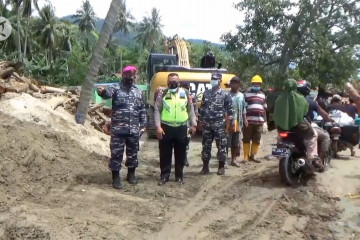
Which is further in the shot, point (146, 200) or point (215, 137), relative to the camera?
point (215, 137)

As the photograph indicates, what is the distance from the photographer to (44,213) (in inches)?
214

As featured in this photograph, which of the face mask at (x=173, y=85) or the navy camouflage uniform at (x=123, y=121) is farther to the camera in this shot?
the face mask at (x=173, y=85)

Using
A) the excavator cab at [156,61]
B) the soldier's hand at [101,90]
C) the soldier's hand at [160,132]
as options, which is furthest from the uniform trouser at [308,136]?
the excavator cab at [156,61]

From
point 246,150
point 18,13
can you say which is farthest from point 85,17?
point 246,150

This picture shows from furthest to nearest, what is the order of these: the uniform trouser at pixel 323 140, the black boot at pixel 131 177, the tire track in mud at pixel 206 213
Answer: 1. the uniform trouser at pixel 323 140
2. the black boot at pixel 131 177
3. the tire track in mud at pixel 206 213

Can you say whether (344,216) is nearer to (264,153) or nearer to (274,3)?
(264,153)

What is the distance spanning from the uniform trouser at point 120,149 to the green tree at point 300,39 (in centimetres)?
1431

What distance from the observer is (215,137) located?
852cm

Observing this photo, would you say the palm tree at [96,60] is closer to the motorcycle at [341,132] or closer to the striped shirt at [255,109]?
the striped shirt at [255,109]

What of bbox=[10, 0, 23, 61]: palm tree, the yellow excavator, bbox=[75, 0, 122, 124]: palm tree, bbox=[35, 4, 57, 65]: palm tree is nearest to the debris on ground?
Result: bbox=[75, 0, 122, 124]: palm tree

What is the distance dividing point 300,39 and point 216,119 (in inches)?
535

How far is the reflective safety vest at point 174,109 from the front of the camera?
7637mm

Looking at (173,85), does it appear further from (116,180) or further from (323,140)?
(323,140)

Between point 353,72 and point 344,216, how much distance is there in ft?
54.6
